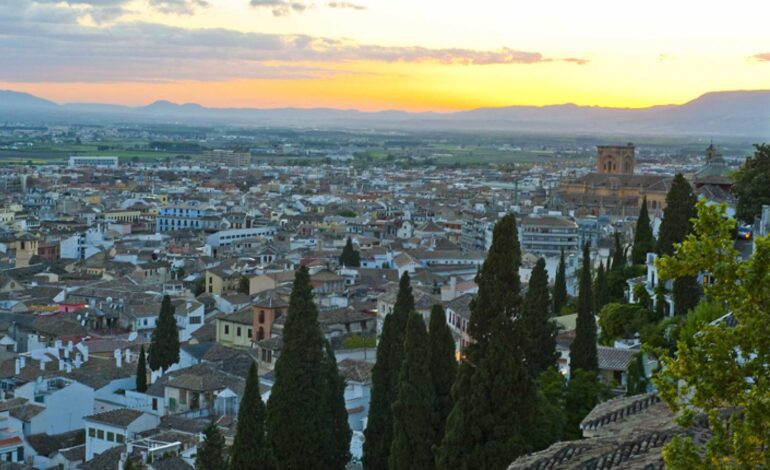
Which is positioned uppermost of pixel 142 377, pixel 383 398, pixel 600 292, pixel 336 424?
pixel 600 292

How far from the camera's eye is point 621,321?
2994 centimetres

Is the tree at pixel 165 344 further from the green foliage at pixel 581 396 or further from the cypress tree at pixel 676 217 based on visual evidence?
the green foliage at pixel 581 396

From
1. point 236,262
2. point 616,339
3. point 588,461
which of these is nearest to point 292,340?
point 616,339

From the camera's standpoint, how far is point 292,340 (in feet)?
76.7

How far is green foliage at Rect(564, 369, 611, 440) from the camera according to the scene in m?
21.4

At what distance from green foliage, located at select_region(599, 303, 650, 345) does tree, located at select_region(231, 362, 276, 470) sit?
37.7 feet

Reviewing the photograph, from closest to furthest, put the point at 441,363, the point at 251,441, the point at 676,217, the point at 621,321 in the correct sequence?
1. the point at 251,441
2. the point at 441,363
3. the point at 621,321
4. the point at 676,217

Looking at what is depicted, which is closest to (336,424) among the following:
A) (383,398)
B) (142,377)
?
(383,398)

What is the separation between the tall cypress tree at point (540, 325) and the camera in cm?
2430

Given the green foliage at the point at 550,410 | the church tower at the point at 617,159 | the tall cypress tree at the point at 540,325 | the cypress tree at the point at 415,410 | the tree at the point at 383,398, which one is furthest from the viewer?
the church tower at the point at 617,159

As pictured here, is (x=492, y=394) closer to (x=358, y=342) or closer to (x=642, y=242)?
(x=358, y=342)

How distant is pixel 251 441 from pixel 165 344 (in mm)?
18511

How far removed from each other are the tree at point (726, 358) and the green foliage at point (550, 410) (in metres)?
9.75

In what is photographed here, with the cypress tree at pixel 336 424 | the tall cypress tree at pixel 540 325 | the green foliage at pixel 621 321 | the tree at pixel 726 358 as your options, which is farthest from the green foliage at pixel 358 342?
the tree at pixel 726 358
